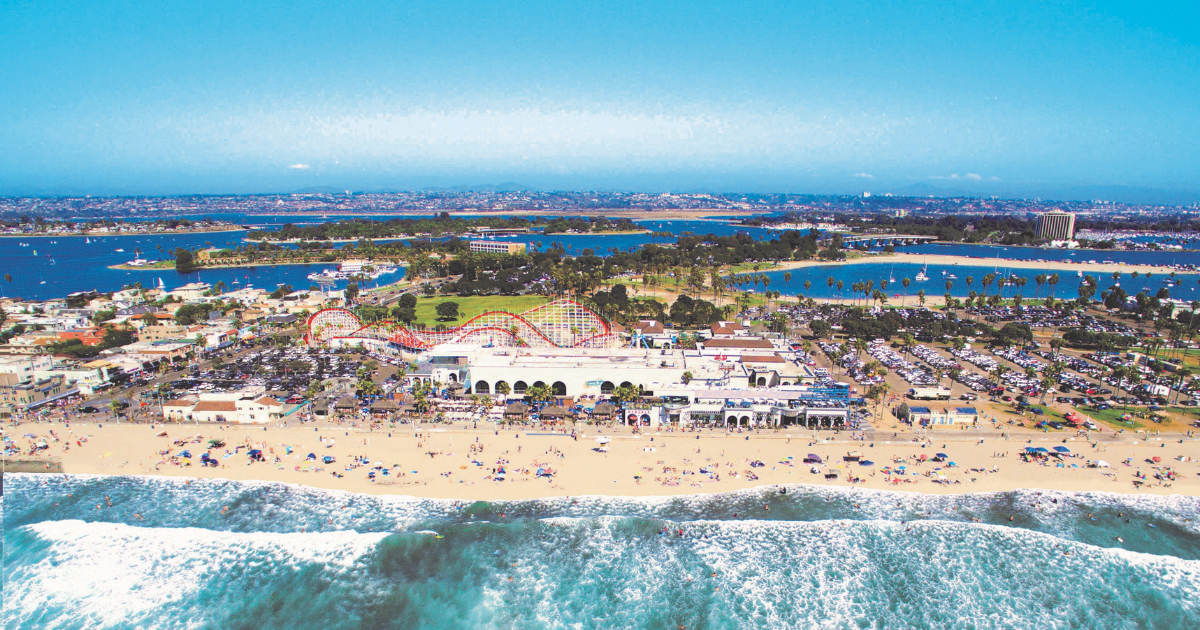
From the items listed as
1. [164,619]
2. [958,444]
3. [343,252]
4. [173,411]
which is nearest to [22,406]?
[173,411]

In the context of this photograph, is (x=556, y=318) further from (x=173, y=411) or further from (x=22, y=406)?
(x=22, y=406)

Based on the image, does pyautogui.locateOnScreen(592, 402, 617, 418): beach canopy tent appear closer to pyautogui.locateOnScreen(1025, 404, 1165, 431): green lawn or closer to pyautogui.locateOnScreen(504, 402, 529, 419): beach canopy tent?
pyautogui.locateOnScreen(504, 402, 529, 419): beach canopy tent

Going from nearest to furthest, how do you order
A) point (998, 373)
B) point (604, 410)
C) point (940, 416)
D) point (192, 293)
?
1. point (940, 416)
2. point (604, 410)
3. point (998, 373)
4. point (192, 293)

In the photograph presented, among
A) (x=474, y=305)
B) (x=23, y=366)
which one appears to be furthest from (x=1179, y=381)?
(x=23, y=366)

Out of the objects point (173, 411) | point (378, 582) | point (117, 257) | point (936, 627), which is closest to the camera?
point (936, 627)

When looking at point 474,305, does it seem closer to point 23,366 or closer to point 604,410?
point 23,366

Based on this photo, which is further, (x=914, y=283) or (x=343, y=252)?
(x=343, y=252)
